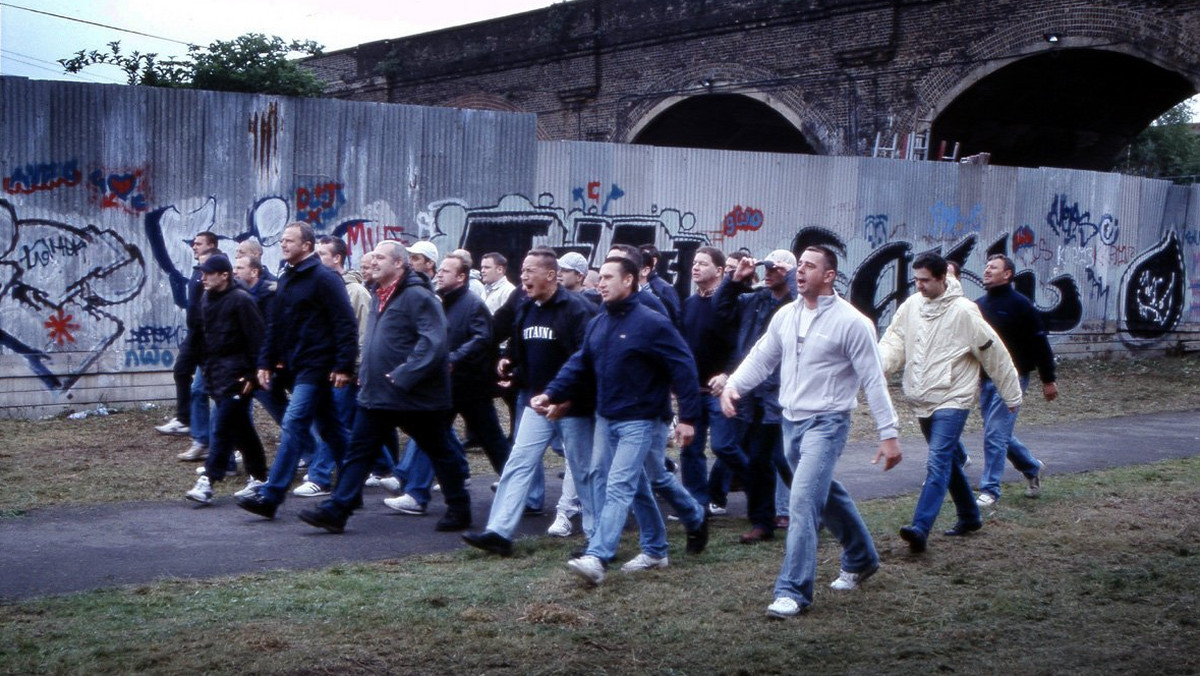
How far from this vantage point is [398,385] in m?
7.88

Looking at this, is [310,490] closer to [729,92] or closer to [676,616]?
[676,616]

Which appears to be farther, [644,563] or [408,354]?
[408,354]

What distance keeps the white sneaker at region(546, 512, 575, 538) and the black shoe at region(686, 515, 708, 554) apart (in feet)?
3.13

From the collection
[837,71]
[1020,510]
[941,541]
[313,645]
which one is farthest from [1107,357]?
[313,645]

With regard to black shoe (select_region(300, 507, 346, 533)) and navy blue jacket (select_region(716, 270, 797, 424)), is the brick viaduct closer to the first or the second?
navy blue jacket (select_region(716, 270, 797, 424))

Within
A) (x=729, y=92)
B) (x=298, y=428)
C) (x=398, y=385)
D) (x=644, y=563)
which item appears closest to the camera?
(x=644, y=563)

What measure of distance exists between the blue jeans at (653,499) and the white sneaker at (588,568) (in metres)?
0.55

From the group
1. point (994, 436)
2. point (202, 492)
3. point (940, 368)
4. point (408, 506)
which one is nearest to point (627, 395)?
point (940, 368)

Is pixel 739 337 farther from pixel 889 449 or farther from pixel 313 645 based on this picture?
pixel 313 645

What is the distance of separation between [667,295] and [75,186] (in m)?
6.81

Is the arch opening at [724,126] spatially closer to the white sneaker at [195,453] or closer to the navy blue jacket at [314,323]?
the white sneaker at [195,453]

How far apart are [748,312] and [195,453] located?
4.99 meters

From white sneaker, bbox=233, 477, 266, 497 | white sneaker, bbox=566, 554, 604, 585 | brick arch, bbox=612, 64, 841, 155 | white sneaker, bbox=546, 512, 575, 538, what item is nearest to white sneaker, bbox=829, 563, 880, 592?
white sneaker, bbox=566, 554, 604, 585

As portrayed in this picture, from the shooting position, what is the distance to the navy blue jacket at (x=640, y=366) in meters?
7.00
